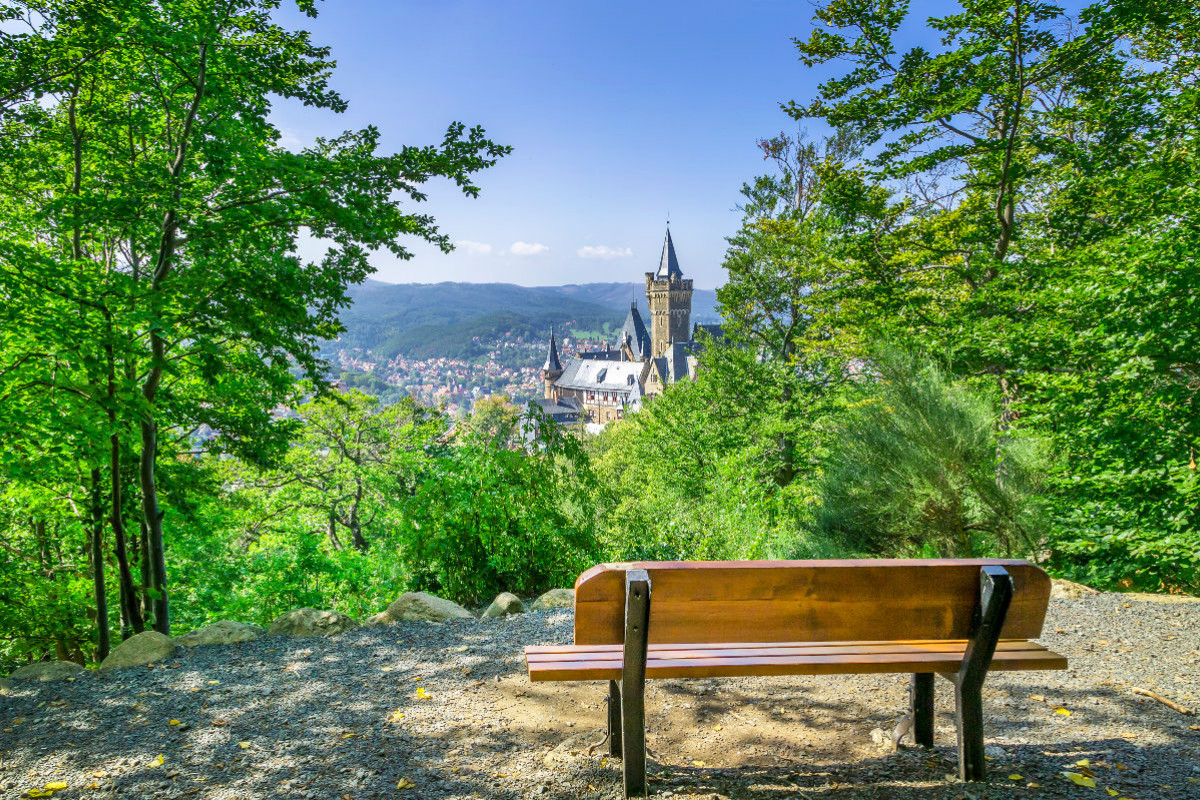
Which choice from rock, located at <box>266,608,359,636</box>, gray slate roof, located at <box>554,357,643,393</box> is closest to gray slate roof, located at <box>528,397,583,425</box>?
gray slate roof, located at <box>554,357,643,393</box>

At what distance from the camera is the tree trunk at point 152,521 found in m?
6.84

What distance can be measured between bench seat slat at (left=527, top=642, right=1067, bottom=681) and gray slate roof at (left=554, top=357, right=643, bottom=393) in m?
78.3

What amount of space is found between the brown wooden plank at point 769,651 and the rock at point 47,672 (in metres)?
3.35

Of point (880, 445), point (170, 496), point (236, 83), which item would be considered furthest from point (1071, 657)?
point (170, 496)

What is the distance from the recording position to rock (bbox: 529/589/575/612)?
16.4 ft

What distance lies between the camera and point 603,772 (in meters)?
2.49

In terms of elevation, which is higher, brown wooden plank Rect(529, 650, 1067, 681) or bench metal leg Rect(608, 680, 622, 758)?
brown wooden plank Rect(529, 650, 1067, 681)

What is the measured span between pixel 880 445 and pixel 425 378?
153 m

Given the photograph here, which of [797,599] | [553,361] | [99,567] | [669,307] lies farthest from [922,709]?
[553,361]

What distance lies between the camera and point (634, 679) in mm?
2164

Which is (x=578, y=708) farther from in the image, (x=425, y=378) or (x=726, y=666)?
(x=425, y=378)

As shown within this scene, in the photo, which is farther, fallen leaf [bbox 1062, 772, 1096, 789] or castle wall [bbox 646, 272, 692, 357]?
castle wall [bbox 646, 272, 692, 357]

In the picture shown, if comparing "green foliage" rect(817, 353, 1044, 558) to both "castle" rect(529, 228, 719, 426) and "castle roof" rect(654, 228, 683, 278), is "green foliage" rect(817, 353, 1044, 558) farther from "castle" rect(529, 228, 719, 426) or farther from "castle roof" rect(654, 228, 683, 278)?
"castle roof" rect(654, 228, 683, 278)


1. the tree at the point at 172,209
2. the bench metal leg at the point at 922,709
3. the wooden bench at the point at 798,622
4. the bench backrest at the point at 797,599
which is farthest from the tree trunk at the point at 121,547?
the bench metal leg at the point at 922,709
